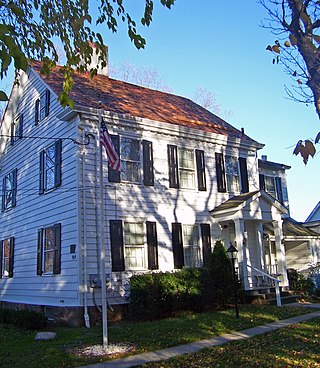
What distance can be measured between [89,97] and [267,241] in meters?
10.1

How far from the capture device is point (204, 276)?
13.9 metres

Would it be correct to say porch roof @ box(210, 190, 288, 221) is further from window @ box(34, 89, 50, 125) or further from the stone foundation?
window @ box(34, 89, 50, 125)

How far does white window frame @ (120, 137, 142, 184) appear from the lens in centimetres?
1453

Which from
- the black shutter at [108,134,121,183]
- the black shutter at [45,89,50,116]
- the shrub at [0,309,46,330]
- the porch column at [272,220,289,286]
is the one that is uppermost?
the black shutter at [45,89,50,116]

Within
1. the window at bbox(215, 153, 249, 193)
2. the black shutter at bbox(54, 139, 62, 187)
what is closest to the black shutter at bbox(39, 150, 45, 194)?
the black shutter at bbox(54, 139, 62, 187)

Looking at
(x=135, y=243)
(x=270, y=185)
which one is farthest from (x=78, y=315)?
(x=270, y=185)

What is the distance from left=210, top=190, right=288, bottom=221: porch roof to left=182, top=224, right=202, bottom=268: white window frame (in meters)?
1.07

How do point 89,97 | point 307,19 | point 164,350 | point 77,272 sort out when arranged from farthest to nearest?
point 89,97 < point 77,272 < point 164,350 < point 307,19

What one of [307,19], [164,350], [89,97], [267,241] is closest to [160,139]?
[89,97]

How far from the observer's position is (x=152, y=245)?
47.3 ft

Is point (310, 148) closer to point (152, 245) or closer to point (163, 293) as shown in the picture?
point (163, 293)

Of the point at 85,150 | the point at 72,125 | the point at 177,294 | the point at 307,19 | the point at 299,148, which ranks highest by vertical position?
the point at 72,125

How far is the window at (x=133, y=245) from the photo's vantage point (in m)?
13.5

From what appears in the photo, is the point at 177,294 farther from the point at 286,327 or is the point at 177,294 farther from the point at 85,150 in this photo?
the point at 85,150
